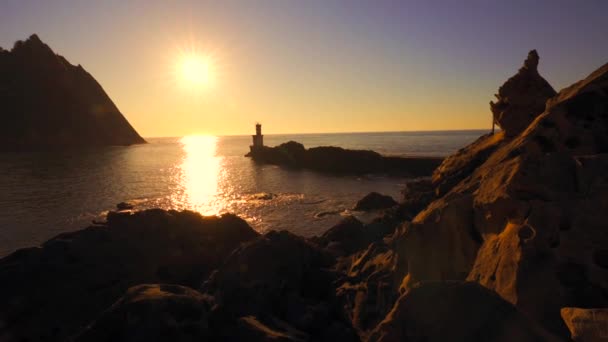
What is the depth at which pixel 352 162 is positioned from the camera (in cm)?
6512

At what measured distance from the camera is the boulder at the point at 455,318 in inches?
124

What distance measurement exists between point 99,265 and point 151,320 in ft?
22.9

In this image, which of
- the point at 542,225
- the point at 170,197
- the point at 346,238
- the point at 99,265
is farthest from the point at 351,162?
the point at 542,225

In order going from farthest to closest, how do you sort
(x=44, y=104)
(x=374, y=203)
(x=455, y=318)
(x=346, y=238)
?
1. (x=44, y=104)
2. (x=374, y=203)
3. (x=346, y=238)
4. (x=455, y=318)

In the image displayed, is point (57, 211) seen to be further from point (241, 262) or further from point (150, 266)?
point (241, 262)

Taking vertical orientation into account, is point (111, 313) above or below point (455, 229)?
below

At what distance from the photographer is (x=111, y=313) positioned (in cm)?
584

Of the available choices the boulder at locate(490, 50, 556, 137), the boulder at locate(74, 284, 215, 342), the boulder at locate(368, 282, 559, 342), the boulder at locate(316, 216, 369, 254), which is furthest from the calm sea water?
the boulder at locate(368, 282, 559, 342)

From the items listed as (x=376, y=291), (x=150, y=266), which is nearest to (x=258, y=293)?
(x=376, y=291)

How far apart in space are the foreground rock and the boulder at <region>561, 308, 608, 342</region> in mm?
11083

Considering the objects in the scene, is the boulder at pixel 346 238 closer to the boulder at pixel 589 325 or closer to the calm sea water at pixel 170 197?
the calm sea water at pixel 170 197

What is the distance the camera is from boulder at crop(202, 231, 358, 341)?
819cm

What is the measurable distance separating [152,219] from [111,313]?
27.4 feet

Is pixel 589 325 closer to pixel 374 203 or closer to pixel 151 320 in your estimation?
pixel 151 320
